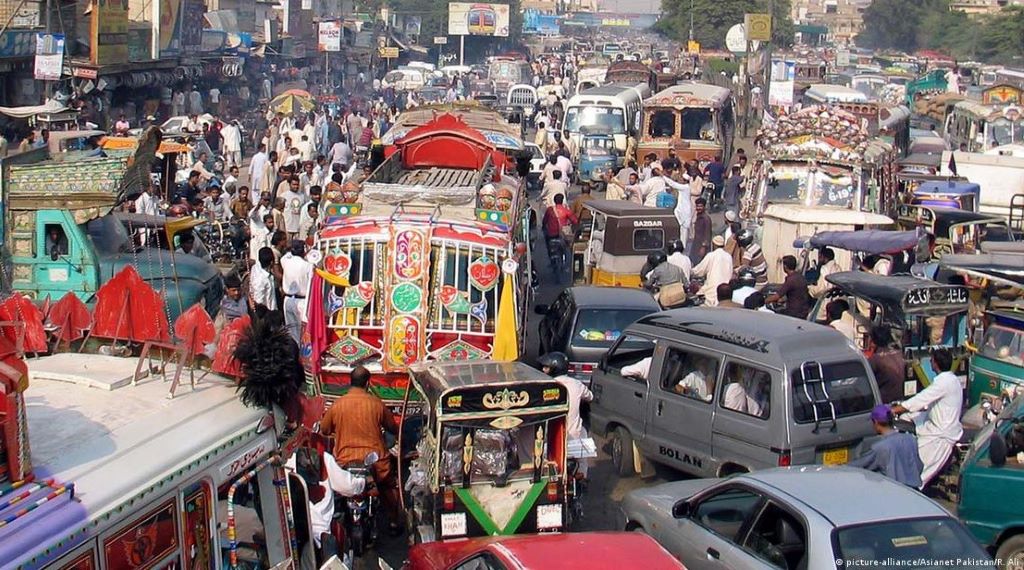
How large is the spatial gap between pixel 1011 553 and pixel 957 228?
42.2 feet

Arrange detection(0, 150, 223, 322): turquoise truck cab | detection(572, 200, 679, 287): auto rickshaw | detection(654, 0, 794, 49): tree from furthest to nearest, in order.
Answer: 1. detection(654, 0, 794, 49): tree
2. detection(572, 200, 679, 287): auto rickshaw
3. detection(0, 150, 223, 322): turquoise truck cab

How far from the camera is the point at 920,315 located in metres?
12.7

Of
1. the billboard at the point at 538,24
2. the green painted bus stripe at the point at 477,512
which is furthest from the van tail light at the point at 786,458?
the billboard at the point at 538,24

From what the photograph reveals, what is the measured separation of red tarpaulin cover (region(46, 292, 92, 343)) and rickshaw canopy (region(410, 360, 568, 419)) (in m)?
2.54

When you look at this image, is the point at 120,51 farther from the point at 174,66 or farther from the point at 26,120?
the point at 26,120

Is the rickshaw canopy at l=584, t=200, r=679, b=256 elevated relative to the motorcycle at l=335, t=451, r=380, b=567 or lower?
elevated

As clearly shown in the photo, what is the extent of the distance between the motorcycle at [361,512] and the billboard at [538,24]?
129m

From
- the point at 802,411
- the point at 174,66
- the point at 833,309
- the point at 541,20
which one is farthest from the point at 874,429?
the point at 541,20

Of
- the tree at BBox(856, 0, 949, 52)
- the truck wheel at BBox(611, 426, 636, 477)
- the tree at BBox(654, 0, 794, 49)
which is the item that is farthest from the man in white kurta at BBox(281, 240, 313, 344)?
the tree at BBox(856, 0, 949, 52)

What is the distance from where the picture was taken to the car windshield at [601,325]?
13.4 metres

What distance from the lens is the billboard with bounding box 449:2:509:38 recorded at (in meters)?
97.1

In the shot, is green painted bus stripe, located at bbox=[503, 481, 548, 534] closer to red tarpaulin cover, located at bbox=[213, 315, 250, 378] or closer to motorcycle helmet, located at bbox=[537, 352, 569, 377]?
motorcycle helmet, located at bbox=[537, 352, 569, 377]

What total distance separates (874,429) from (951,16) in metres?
109

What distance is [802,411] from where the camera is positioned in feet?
32.9
